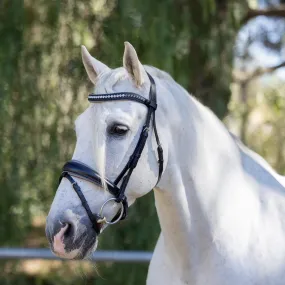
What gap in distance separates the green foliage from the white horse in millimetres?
1982

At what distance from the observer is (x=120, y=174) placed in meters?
1.93

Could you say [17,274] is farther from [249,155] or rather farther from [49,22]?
[249,155]

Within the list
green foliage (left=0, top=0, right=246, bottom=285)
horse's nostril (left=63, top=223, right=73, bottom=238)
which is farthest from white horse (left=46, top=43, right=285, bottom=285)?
green foliage (left=0, top=0, right=246, bottom=285)

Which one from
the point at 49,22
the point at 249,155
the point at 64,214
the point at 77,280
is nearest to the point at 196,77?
the point at 49,22

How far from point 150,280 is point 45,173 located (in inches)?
90.9

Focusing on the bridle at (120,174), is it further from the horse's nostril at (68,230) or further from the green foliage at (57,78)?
the green foliage at (57,78)

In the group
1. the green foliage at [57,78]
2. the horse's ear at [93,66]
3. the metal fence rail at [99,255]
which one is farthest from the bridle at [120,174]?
the green foliage at [57,78]

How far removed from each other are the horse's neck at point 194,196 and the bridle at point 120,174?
10 cm

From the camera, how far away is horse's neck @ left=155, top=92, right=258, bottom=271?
81.3 inches

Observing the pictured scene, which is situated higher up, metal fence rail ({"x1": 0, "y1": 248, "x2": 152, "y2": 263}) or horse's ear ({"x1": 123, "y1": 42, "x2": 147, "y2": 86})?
horse's ear ({"x1": 123, "y1": 42, "x2": 147, "y2": 86})

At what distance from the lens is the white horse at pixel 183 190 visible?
191 cm

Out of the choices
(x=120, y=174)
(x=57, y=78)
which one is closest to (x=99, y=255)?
(x=120, y=174)

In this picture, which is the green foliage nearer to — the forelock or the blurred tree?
the blurred tree

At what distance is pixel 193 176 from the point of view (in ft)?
6.83
